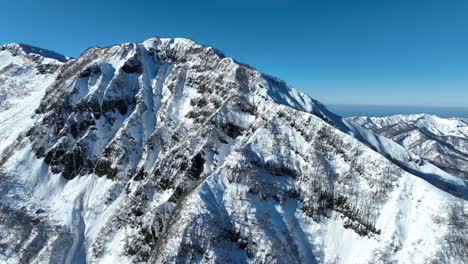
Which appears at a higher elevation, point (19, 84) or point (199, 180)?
point (19, 84)

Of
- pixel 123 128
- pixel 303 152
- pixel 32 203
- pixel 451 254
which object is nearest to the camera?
pixel 451 254

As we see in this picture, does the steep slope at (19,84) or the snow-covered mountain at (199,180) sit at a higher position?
the steep slope at (19,84)

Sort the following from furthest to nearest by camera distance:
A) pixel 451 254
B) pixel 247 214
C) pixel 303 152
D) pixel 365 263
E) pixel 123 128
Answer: pixel 123 128 < pixel 303 152 < pixel 247 214 < pixel 365 263 < pixel 451 254

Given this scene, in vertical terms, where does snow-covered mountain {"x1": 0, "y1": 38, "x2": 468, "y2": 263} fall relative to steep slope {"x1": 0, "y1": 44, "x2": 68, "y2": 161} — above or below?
below

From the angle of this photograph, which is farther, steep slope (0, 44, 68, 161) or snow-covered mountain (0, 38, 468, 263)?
steep slope (0, 44, 68, 161)

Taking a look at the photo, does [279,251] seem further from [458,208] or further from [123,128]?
[123,128]

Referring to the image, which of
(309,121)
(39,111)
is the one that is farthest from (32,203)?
(309,121)

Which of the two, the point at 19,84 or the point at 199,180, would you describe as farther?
the point at 19,84

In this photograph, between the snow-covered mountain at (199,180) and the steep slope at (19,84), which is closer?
the snow-covered mountain at (199,180)
